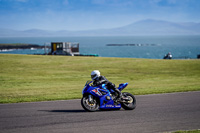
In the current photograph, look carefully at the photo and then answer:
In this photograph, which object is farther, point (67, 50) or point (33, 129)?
point (67, 50)

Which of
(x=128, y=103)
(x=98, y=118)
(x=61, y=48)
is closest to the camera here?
(x=98, y=118)

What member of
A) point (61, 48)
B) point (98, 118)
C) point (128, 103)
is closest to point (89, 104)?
point (98, 118)

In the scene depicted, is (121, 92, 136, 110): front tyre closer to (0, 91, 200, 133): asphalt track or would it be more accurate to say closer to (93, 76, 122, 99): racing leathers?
(0, 91, 200, 133): asphalt track

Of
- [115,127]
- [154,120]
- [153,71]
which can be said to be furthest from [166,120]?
[153,71]

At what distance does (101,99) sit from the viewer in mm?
10773

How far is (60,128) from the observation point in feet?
27.1

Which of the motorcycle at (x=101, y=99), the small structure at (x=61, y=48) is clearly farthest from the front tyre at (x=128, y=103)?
the small structure at (x=61, y=48)

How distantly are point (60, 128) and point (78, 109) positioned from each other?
313cm

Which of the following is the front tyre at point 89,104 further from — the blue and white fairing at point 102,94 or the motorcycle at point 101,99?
the blue and white fairing at point 102,94

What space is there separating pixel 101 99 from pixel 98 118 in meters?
1.29

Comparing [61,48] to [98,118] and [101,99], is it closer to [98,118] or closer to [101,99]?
[101,99]

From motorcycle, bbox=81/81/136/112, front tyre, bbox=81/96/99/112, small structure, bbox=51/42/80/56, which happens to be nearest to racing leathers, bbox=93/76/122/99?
motorcycle, bbox=81/81/136/112

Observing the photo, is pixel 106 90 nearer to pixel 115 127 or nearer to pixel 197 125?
pixel 115 127

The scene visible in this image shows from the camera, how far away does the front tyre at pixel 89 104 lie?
1066 cm
